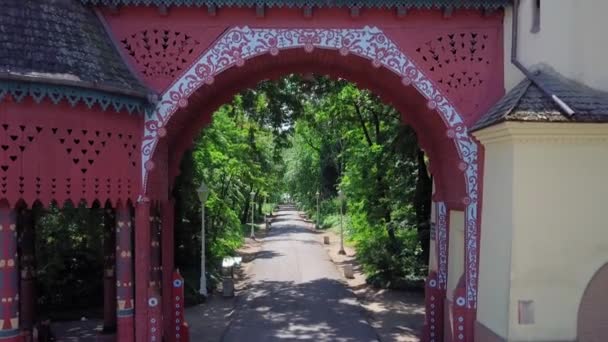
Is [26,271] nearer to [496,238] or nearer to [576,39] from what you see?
[496,238]

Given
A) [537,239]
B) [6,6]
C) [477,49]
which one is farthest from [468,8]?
[6,6]

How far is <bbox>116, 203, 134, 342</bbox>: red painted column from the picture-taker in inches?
359

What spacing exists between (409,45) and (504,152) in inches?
88.5

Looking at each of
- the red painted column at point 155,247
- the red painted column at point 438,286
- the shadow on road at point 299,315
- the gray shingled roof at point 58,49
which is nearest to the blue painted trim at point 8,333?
the red painted column at point 155,247

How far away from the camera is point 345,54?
9.36 meters

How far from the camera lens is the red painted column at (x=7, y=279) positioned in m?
7.91

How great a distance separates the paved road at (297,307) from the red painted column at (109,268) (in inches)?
93.0

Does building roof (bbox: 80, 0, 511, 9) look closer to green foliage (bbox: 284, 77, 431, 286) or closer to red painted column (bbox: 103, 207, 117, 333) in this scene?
red painted column (bbox: 103, 207, 117, 333)

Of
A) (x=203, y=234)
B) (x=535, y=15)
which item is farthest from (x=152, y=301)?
(x=203, y=234)

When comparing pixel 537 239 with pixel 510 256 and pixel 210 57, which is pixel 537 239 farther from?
pixel 210 57

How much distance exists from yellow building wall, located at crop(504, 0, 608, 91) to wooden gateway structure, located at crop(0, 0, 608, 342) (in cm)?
4

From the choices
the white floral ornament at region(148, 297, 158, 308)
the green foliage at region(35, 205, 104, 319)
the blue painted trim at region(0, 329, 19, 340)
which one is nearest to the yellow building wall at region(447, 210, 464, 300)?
the white floral ornament at region(148, 297, 158, 308)

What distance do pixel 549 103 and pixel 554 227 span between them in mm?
1595

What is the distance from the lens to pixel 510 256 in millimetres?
8109
